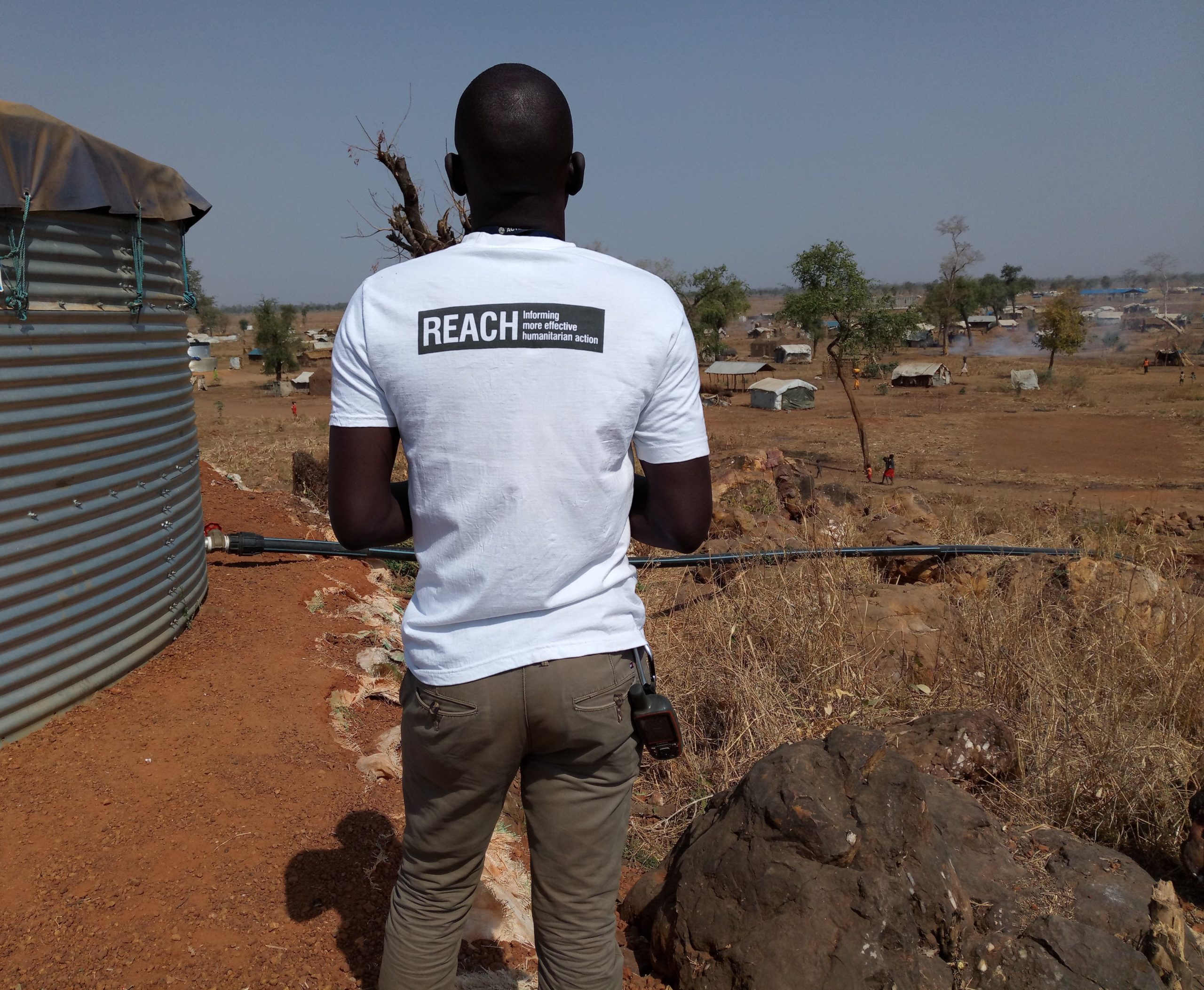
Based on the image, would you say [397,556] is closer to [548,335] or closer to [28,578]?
[28,578]

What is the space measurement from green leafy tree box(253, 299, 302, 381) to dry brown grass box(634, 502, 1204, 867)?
39.3 meters

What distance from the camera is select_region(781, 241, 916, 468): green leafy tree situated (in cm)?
1869

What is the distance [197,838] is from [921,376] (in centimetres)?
4099

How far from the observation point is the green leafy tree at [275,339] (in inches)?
1634

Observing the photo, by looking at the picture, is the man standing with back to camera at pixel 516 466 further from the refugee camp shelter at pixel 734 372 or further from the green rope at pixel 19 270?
the refugee camp shelter at pixel 734 372

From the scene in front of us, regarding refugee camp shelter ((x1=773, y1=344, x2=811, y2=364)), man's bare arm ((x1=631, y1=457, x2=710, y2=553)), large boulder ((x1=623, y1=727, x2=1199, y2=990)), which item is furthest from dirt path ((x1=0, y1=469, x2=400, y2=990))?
refugee camp shelter ((x1=773, y1=344, x2=811, y2=364))

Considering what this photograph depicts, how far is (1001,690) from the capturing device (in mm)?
4383

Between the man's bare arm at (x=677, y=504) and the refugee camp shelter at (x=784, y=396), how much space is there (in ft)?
111

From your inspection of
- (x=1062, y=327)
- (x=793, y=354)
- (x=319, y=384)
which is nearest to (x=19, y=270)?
(x=319, y=384)

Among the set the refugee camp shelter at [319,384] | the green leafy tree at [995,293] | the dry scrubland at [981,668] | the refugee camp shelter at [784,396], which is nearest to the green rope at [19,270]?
the dry scrubland at [981,668]

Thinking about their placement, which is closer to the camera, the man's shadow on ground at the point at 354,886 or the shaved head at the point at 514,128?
the shaved head at the point at 514,128

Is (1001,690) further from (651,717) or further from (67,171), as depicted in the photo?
(67,171)

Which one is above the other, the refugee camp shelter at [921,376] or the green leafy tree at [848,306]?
the green leafy tree at [848,306]

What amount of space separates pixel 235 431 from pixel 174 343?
869 inches
